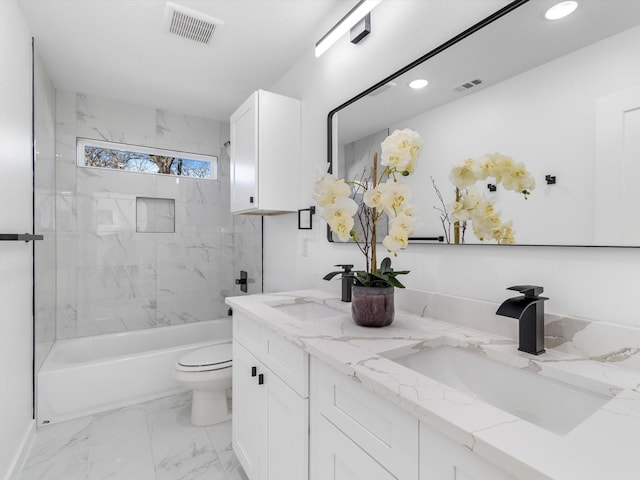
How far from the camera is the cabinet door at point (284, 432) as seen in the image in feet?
3.41

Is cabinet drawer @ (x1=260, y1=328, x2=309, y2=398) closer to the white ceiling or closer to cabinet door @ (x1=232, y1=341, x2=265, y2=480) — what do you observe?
cabinet door @ (x1=232, y1=341, x2=265, y2=480)

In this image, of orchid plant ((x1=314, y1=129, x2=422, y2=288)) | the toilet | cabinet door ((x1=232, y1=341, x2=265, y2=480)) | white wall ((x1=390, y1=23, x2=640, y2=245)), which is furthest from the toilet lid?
white wall ((x1=390, y1=23, x2=640, y2=245))

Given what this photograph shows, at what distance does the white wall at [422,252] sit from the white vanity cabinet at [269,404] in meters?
0.62

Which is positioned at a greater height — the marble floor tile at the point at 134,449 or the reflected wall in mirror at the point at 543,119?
the reflected wall in mirror at the point at 543,119

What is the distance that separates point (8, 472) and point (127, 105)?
2.77m

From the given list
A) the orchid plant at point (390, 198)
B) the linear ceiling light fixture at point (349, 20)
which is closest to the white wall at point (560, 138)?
the orchid plant at point (390, 198)

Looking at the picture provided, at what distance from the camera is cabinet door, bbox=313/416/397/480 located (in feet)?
2.49

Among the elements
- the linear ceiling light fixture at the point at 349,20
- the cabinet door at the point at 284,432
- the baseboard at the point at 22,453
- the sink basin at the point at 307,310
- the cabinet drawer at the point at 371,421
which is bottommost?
the baseboard at the point at 22,453

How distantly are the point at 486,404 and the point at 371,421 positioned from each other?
27 cm

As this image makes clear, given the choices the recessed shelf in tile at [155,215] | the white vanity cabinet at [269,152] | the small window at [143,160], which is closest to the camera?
the white vanity cabinet at [269,152]

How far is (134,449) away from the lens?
74.9 inches

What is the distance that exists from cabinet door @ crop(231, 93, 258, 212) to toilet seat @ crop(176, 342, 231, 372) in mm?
1013

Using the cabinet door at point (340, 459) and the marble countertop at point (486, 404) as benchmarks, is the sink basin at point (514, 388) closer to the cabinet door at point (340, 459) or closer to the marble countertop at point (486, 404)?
the marble countertop at point (486, 404)

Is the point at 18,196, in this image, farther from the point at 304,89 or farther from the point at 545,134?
the point at 545,134
